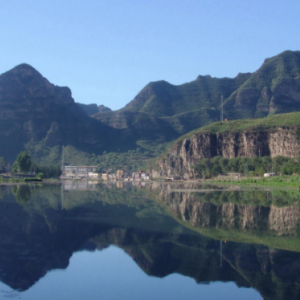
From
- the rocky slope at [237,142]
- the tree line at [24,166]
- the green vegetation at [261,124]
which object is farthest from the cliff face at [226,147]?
the tree line at [24,166]

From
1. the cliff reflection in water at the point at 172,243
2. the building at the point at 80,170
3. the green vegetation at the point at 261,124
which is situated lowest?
the cliff reflection in water at the point at 172,243

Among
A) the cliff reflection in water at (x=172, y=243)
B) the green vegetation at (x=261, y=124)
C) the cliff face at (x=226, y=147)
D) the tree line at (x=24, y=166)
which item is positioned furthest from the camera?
the green vegetation at (x=261, y=124)

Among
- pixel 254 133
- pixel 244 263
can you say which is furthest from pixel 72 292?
pixel 254 133

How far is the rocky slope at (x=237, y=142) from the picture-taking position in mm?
134375

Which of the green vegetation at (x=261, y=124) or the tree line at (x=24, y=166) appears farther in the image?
the green vegetation at (x=261, y=124)

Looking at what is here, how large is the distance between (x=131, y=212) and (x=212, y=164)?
4275 inches

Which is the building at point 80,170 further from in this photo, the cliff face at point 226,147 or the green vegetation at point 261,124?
the green vegetation at point 261,124

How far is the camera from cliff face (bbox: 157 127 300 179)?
134m

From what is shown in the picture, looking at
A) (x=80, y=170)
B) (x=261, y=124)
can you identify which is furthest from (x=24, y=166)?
(x=261, y=124)

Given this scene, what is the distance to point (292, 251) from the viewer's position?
14.8 m

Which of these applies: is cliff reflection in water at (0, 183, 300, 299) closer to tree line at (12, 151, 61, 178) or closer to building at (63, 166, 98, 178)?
tree line at (12, 151, 61, 178)

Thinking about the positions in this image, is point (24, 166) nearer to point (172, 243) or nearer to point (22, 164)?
point (22, 164)

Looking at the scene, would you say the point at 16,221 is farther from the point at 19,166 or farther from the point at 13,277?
the point at 19,166

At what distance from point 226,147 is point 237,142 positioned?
15.6ft
